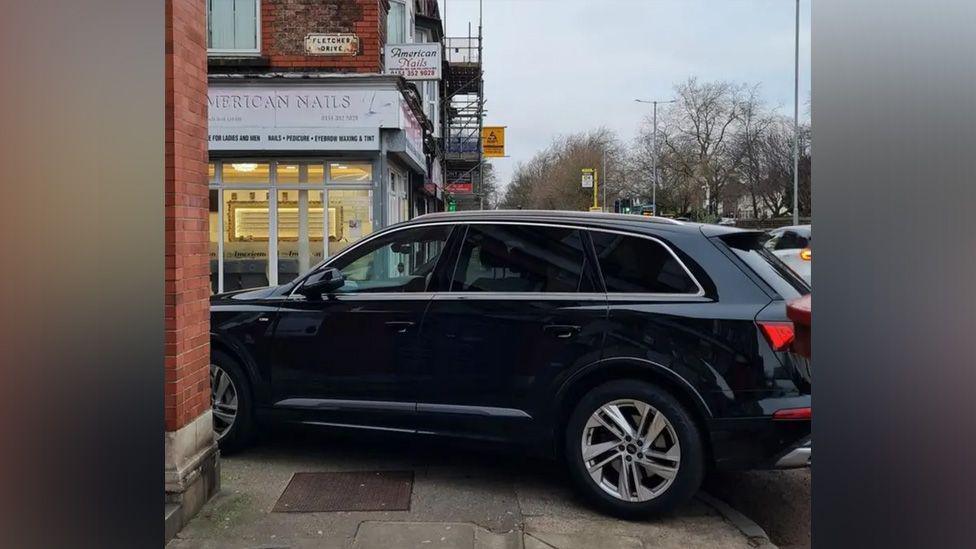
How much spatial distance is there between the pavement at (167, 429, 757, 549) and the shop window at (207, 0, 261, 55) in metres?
11.0

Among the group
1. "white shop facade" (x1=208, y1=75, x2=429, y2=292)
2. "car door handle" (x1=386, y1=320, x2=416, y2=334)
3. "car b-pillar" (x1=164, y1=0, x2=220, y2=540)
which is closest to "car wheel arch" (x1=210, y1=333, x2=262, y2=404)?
"car b-pillar" (x1=164, y1=0, x2=220, y2=540)

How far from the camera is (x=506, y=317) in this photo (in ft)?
14.3

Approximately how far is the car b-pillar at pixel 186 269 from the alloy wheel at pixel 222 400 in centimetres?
82

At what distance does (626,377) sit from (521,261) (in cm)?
100

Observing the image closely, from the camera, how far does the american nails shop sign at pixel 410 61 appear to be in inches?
551

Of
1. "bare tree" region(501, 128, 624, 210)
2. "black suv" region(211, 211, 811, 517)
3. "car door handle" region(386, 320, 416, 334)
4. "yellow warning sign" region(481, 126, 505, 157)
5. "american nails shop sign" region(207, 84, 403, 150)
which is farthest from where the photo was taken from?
"bare tree" region(501, 128, 624, 210)

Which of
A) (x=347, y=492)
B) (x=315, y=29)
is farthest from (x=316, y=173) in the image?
(x=347, y=492)

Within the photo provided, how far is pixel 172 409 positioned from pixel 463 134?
4284 cm

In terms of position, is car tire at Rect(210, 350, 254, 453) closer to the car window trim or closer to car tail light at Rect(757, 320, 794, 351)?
the car window trim

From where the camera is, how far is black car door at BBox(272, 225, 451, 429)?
4.58 m

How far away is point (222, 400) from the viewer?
5.03 m

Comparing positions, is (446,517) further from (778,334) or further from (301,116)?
(301,116)

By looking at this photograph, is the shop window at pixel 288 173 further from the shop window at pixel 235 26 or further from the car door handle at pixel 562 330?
the car door handle at pixel 562 330

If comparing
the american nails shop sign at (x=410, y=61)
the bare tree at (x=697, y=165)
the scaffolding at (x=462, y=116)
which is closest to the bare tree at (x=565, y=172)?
the bare tree at (x=697, y=165)
